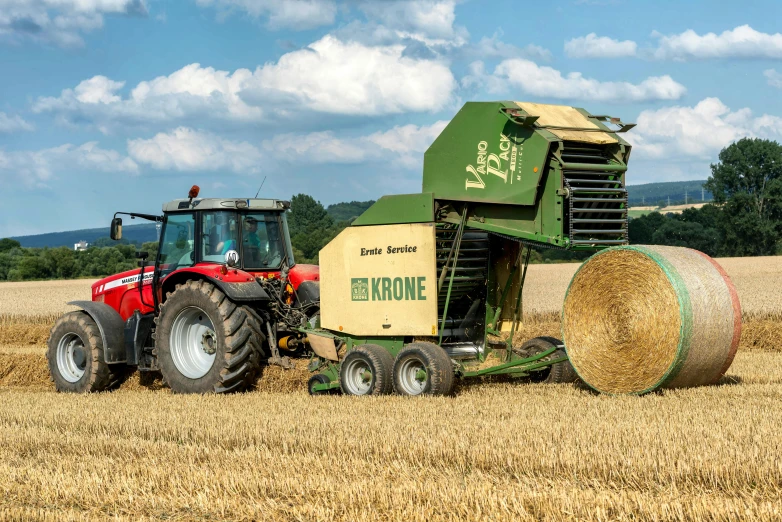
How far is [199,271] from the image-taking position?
434 inches

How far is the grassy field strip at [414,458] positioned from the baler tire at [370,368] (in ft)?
1.62

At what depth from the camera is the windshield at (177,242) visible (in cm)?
1150

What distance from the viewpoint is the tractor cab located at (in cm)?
1134

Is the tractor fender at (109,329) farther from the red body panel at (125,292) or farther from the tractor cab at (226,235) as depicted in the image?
the tractor cab at (226,235)

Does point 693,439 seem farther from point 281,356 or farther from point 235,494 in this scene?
point 281,356

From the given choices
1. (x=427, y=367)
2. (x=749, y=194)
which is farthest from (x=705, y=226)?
(x=427, y=367)

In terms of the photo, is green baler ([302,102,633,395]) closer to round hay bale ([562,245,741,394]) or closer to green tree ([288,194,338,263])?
round hay bale ([562,245,741,394])

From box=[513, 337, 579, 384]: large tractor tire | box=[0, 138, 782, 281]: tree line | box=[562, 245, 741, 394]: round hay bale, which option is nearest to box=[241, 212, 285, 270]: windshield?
box=[513, 337, 579, 384]: large tractor tire

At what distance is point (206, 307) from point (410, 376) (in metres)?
2.48

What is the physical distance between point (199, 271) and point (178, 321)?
691mm

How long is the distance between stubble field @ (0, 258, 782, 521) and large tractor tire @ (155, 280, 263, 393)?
451 mm

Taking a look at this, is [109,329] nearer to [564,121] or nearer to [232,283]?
[232,283]

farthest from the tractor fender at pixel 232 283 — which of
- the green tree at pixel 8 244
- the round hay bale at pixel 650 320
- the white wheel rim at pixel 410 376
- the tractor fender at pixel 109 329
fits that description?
the green tree at pixel 8 244

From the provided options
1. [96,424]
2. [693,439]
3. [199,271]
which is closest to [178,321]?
[199,271]
